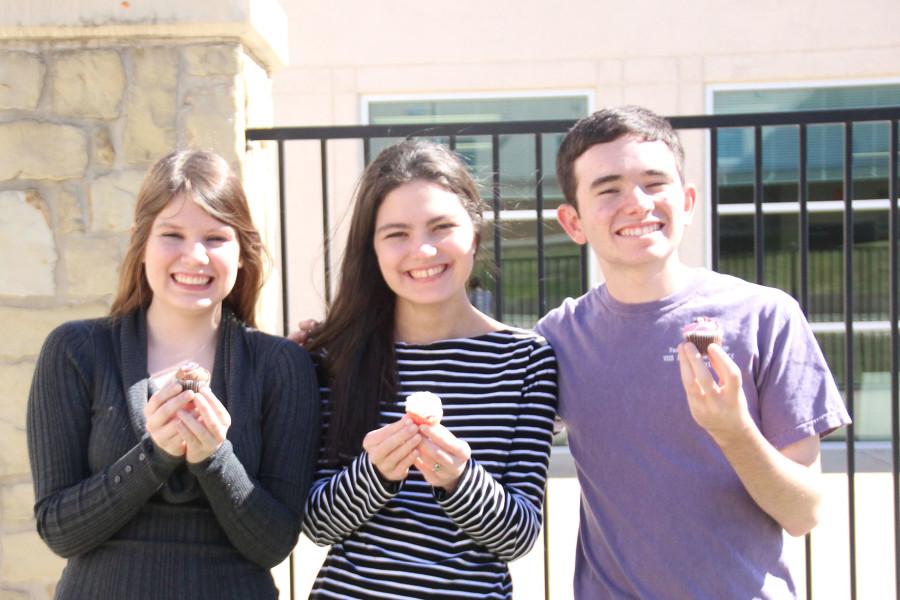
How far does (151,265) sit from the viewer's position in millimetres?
2326

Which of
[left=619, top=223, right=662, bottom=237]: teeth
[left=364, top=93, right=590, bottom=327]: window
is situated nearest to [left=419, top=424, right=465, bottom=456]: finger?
[left=619, top=223, right=662, bottom=237]: teeth

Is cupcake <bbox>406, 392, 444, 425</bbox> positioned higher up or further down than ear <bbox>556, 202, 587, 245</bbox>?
further down

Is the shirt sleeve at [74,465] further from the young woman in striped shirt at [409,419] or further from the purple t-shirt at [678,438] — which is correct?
the purple t-shirt at [678,438]

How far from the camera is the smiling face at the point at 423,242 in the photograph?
233 cm

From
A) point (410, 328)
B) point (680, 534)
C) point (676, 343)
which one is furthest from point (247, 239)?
A: point (680, 534)

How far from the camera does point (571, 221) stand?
8.06 ft

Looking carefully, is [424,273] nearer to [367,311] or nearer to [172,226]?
[367,311]

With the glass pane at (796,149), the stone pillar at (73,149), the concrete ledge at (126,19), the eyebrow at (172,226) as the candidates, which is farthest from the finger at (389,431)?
the glass pane at (796,149)

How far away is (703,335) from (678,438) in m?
0.32

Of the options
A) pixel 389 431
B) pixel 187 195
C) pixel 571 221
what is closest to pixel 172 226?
pixel 187 195

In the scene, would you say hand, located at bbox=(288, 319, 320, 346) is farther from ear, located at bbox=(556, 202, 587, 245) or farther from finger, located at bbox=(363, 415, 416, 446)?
ear, located at bbox=(556, 202, 587, 245)

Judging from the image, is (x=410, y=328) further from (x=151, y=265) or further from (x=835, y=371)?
(x=835, y=371)

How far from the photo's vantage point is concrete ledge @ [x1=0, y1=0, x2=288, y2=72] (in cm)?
337

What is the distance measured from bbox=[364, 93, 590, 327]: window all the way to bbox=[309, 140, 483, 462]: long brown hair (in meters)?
6.28
